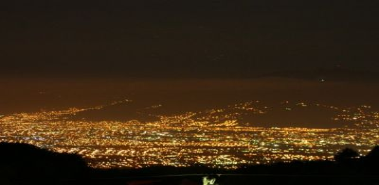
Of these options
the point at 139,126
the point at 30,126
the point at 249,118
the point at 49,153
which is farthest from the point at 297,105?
the point at 49,153

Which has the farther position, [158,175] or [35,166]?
[158,175]

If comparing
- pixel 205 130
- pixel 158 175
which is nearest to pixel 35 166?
pixel 158 175

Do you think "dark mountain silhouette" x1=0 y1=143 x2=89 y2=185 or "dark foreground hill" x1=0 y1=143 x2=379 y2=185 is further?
"dark mountain silhouette" x1=0 y1=143 x2=89 y2=185

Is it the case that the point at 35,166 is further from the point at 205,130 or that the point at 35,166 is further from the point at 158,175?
the point at 205,130

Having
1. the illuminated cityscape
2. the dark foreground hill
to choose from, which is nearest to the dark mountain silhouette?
the dark foreground hill

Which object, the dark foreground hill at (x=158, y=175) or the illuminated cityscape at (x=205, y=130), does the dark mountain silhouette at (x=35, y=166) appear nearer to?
the dark foreground hill at (x=158, y=175)

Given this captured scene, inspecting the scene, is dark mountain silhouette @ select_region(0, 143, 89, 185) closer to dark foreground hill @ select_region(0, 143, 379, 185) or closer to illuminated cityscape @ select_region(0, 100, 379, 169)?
dark foreground hill @ select_region(0, 143, 379, 185)

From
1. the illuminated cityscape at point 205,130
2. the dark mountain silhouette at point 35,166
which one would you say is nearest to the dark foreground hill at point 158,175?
the dark mountain silhouette at point 35,166

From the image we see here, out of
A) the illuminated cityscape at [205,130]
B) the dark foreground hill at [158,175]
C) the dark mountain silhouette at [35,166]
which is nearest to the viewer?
the dark foreground hill at [158,175]
